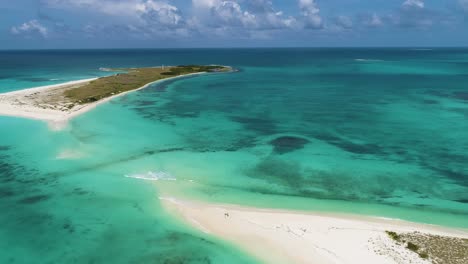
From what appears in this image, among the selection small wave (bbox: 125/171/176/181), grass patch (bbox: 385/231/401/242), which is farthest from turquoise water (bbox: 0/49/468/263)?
grass patch (bbox: 385/231/401/242)

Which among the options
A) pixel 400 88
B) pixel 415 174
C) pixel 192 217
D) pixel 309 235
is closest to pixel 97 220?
pixel 192 217

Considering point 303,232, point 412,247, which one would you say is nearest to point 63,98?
point 303,232

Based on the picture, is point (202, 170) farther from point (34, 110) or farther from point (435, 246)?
point (34, 110)

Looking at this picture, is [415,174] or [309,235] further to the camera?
[415,174]

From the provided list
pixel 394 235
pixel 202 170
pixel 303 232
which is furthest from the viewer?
pixel 202 170

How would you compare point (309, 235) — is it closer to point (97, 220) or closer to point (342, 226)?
point (342, 226)

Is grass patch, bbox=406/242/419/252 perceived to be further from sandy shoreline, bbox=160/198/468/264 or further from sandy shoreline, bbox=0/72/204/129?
sandy shoreline, bbox=0/72/204/129
